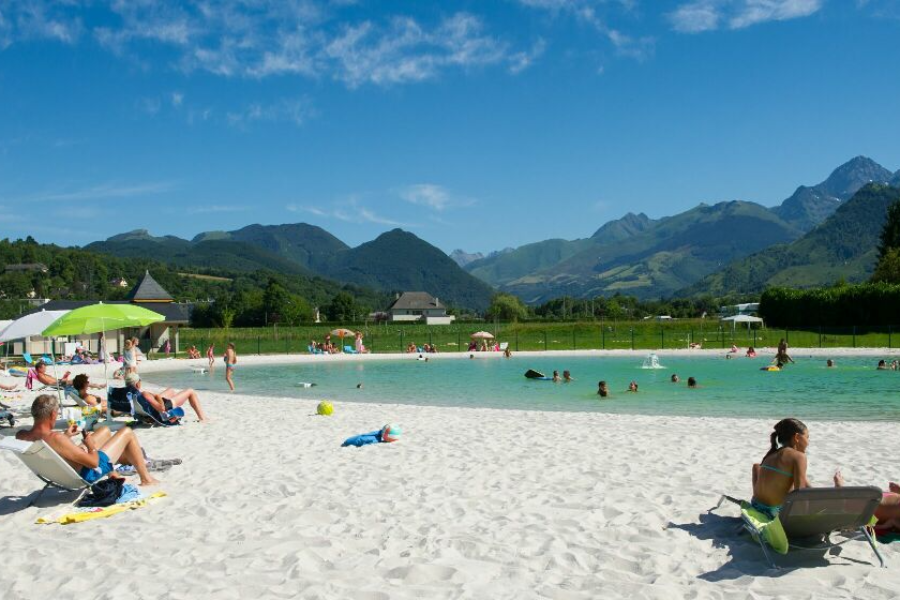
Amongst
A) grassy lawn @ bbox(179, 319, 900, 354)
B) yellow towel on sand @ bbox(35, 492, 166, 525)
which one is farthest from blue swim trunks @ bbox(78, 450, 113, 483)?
grassy lawn @ bbox(179, 319, 900, 354)

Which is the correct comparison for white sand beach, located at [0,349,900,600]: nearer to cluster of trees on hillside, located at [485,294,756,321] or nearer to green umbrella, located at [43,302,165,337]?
green umbrella, located at [43,302,165,337]

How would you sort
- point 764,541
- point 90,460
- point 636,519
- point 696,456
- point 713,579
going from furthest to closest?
point 696,456 < point 90,460 < point 636,519 < point 764,541 < point 713,579

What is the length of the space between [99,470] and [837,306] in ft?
210

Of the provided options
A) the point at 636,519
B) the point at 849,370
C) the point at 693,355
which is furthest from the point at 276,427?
the point at 693,355

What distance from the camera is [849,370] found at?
31.6 meters

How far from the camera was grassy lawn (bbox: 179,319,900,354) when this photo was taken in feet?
169

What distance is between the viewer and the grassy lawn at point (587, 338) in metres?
51.4

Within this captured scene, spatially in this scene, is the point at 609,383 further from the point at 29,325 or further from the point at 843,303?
the point at 843,303

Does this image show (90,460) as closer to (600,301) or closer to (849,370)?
(849,370)

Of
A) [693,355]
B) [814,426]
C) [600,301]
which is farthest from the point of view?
[600,301]

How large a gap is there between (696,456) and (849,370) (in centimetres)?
2651

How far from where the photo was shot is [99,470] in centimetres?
718

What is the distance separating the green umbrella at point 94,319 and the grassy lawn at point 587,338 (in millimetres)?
34201

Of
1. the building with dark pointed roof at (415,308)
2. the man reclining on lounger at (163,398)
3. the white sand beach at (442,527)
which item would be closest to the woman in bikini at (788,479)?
the white sand beach at (442,527)
